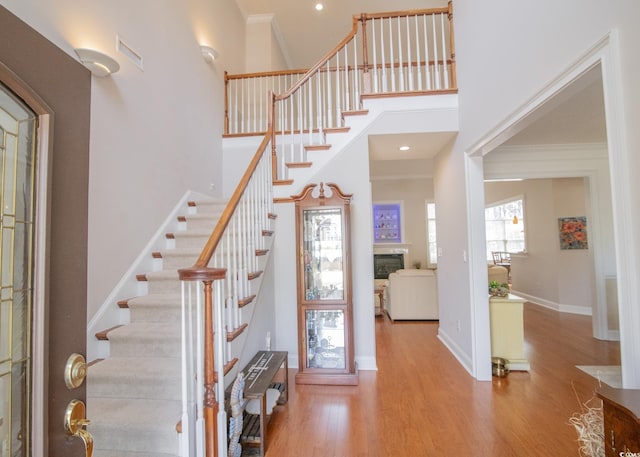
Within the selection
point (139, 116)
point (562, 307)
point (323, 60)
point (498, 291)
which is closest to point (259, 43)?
point (323, 60)

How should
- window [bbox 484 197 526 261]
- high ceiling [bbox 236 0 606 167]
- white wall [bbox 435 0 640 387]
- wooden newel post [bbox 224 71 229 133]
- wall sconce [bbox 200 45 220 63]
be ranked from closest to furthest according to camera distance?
1. white wall [bbox 435 0 640 387]
2. high ceiling [bbox 236 0 606 167]
3. wall sconce [bbox 200 45 220 63]
4. wooden newel post [bbox 224 71 229 133]
5. window [bbox 484 197 526 261]

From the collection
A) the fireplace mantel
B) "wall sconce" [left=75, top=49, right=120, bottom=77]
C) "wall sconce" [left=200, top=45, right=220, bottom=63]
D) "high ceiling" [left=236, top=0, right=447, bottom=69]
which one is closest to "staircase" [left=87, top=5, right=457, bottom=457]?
"wall sconce" [left=200, top=45, right=220, bottom=63]

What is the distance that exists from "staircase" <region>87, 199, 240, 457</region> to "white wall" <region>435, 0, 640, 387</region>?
2.40 meters

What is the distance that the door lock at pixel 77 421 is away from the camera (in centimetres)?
76

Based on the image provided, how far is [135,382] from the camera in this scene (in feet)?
6.55

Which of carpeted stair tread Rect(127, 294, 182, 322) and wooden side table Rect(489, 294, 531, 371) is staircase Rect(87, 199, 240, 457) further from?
wooden side table Rect(489, 294, 531, 371)

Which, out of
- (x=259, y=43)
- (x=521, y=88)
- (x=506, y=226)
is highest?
(x=259, y=43)

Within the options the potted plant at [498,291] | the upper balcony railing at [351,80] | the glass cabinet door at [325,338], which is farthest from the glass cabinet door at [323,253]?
the potted plant at [498,291]

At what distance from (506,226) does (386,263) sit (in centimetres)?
352

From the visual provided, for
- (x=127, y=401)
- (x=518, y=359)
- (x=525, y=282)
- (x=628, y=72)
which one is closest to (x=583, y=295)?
(x=525, y=282)

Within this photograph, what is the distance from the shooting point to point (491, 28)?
8.09ft

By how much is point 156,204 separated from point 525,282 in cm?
747

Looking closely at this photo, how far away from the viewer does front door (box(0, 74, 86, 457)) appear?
70cm

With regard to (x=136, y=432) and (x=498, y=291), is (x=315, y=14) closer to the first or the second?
(x=498, y=291)
